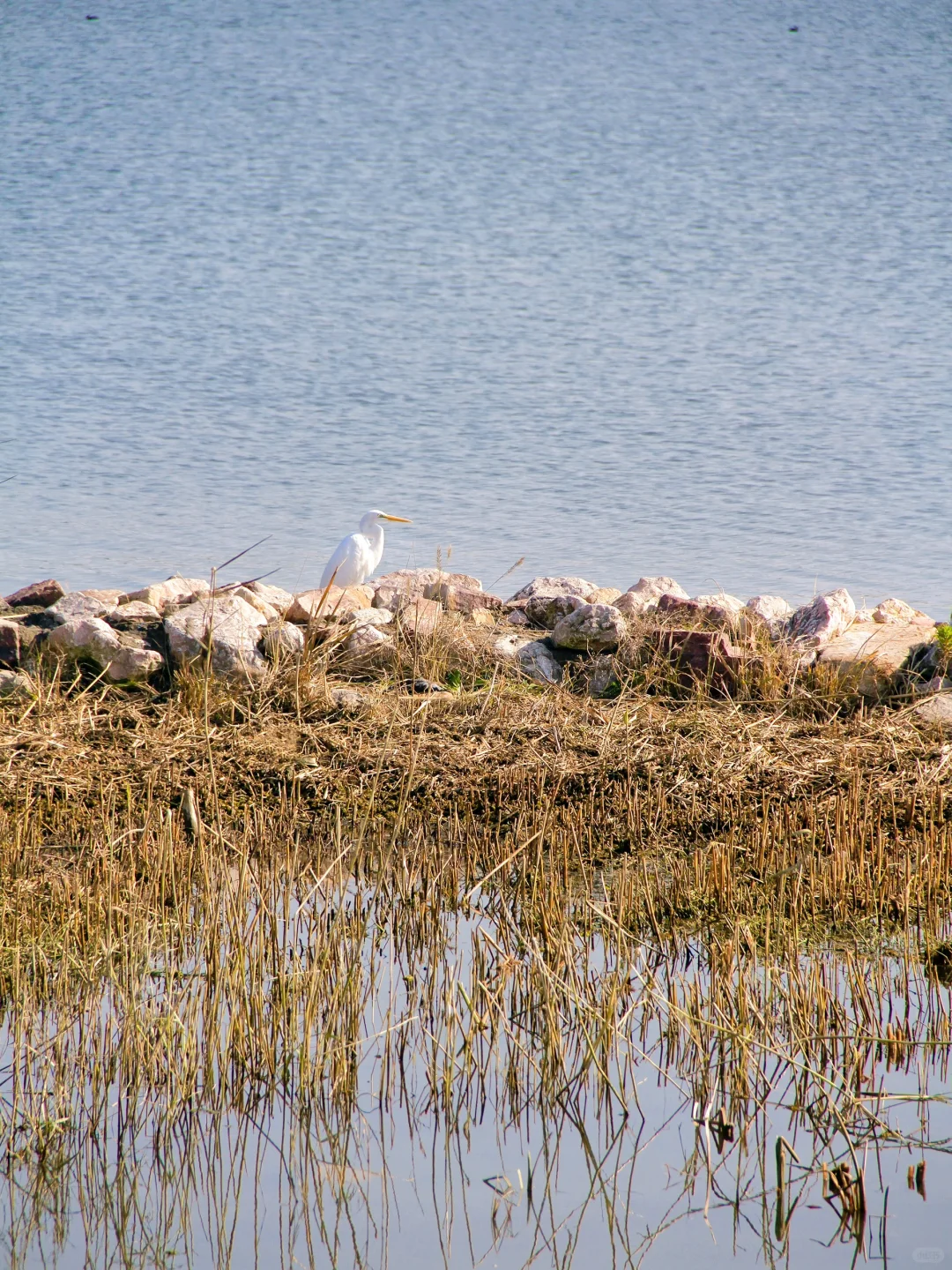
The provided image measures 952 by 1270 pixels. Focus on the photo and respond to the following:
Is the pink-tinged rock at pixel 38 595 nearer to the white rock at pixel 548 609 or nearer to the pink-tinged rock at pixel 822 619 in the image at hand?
the white rock at pixel 548 609

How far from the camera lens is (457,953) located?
Answer: 192 inches

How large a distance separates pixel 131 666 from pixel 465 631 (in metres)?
2.41

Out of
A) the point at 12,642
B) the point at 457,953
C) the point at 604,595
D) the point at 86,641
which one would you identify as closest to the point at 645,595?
the point at 604,595

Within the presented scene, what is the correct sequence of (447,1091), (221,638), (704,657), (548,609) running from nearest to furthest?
(447,1091) < (221,638) < (704,657) < (548,609)

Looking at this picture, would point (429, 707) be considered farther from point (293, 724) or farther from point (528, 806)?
point (528, 806)

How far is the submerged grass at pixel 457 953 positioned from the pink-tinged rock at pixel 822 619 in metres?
1.22

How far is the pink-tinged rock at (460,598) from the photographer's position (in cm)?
1025

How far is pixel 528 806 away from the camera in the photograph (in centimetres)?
682

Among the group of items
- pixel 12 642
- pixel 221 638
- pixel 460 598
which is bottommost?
pixel 12 642

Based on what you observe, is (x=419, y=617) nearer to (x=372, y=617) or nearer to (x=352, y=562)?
(x=372, y=617)

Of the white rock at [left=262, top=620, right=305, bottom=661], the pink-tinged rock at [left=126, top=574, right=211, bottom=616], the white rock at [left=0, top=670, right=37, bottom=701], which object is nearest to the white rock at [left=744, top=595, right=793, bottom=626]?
the white rock at [left=262, top=620, right=305, bottom=661]

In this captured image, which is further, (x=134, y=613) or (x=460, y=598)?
(x=460, y=598)

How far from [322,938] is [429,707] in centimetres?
371

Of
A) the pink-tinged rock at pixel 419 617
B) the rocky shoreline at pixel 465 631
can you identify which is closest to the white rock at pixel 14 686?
the rocky shoreline at pixel 465 631
